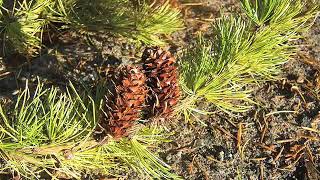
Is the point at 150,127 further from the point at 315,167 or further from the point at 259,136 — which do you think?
the point at 315,167

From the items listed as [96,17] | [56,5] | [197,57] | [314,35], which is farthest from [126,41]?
[314,35]

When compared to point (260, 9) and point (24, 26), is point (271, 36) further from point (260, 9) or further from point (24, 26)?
point (24, 26)

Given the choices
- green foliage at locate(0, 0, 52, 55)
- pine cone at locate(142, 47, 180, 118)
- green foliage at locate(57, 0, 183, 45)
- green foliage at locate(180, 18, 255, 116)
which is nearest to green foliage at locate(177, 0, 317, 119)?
green foliage at locate(180, 18, 255, 116)

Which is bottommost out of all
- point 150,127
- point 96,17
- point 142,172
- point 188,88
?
point 142,172

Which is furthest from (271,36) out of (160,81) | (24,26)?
(24,26)

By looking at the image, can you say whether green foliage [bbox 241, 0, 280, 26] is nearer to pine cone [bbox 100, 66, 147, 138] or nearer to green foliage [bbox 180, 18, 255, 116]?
green foliage [bbox 180, 18, 255, 116]

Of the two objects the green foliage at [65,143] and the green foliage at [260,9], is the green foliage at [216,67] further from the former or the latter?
the green foliage at [65,143]

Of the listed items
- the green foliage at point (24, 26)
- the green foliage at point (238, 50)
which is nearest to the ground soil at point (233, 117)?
the green foliage at point (24, 26)

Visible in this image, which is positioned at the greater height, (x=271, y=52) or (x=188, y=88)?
(x=271, y=52)
